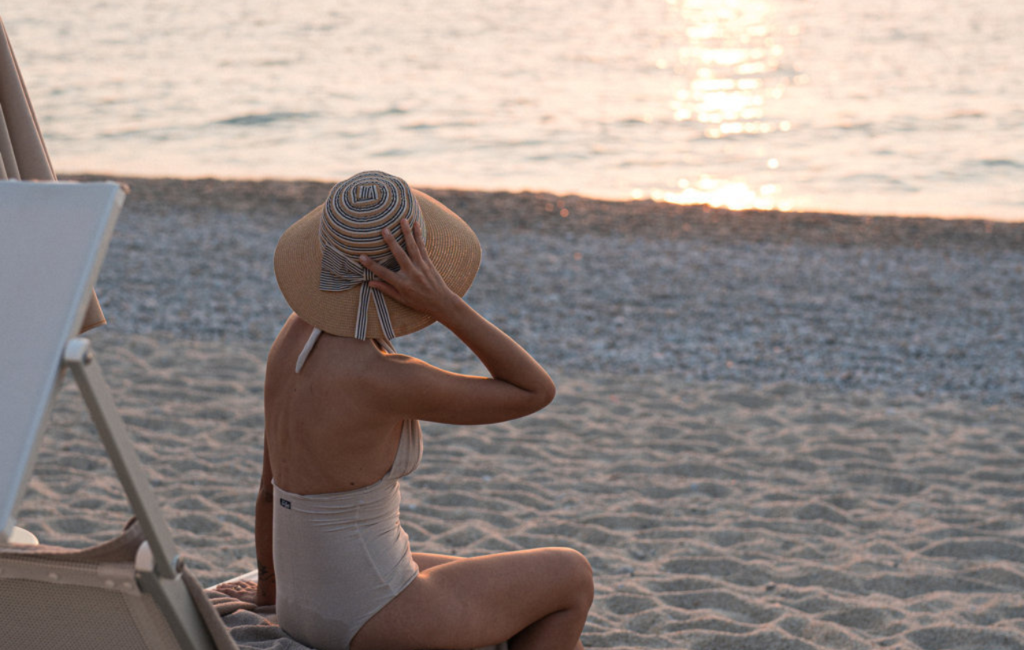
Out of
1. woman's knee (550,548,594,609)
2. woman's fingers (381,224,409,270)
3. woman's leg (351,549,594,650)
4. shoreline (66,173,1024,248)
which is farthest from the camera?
shoreline (66,173,1024,248)

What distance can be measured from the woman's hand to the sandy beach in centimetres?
176

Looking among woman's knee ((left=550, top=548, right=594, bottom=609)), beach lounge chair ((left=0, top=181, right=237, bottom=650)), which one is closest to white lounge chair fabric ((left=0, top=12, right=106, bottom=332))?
beach lounge chair ((left=0, top=181, right=237, bottom=650))

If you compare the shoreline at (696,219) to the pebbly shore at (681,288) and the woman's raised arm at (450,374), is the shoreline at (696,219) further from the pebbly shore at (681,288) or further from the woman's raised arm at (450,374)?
the woman's raised arm at (450,374)

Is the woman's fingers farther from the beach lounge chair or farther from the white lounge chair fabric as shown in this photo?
the white lounge chair fabric

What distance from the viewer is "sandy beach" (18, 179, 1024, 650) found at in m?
3.83

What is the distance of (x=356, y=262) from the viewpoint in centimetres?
219

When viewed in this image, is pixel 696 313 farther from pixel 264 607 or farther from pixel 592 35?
pixel 592 35

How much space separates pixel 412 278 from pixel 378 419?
309 mm

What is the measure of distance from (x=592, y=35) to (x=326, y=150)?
14.2 meters

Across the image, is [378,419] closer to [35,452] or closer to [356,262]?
[356,262]

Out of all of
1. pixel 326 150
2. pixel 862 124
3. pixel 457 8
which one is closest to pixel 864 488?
pixel 326 150

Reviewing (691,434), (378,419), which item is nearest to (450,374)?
(378,419)

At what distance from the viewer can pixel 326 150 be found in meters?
16.2

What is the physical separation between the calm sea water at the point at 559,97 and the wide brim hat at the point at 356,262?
35.4ft
